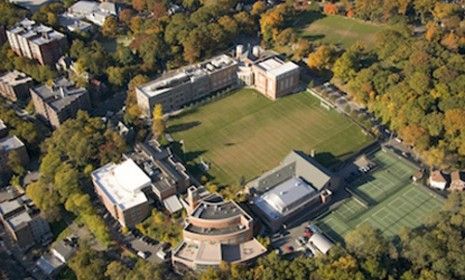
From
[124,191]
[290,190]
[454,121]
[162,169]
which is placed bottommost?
[124,191]

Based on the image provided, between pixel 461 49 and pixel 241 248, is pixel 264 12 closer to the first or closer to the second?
pixel 461 49

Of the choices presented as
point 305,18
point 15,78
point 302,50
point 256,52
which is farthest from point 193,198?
point 305,18

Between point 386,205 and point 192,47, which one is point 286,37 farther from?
point 386,205

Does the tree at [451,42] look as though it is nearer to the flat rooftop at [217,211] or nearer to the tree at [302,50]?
the tree at [302,50]

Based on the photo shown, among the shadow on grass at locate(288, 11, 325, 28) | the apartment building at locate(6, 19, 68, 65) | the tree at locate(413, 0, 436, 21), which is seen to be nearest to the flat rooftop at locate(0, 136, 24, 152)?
the apartment building at locate(6, 19, 68, 65)

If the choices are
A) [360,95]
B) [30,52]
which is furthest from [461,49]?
[30,52]

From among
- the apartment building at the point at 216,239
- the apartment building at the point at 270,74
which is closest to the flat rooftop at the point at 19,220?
the apartment building at the point at 216,239

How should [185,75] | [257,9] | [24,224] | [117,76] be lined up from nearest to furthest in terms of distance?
1. [24,224]
2. [185,75]
3. [117,76]
4. [257,9]
